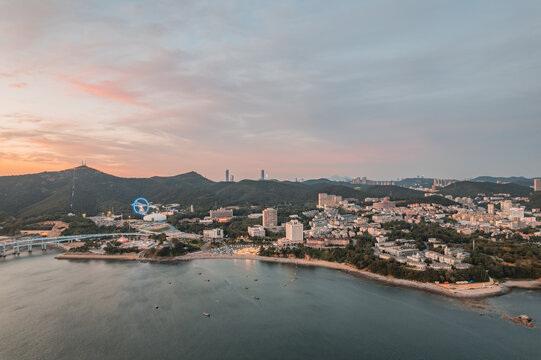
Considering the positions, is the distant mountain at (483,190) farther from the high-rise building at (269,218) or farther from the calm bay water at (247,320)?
the calm bay water at (247,320)

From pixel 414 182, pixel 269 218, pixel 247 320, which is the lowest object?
pixel 247 320

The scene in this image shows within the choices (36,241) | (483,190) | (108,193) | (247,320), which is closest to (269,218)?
(247,320)

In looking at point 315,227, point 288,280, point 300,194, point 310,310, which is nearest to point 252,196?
point 300,194

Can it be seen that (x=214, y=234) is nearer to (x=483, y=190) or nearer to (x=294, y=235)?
(x=294, y=235)

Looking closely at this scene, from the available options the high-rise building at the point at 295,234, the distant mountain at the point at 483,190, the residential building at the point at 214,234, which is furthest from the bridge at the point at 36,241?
the distant mountain at the point at 483,190

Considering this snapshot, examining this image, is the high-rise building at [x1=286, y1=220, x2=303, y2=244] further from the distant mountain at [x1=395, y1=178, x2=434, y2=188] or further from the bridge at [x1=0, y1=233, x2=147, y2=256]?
the distant mountain at [x1=395, y1=178, x2=434, y2=188]

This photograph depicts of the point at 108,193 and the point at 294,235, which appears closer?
the point at 294,235

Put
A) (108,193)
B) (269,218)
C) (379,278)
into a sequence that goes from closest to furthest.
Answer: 1. (379,278)
2. (269,218)
3. (108,193)

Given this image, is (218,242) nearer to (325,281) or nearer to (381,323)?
(325,281)
